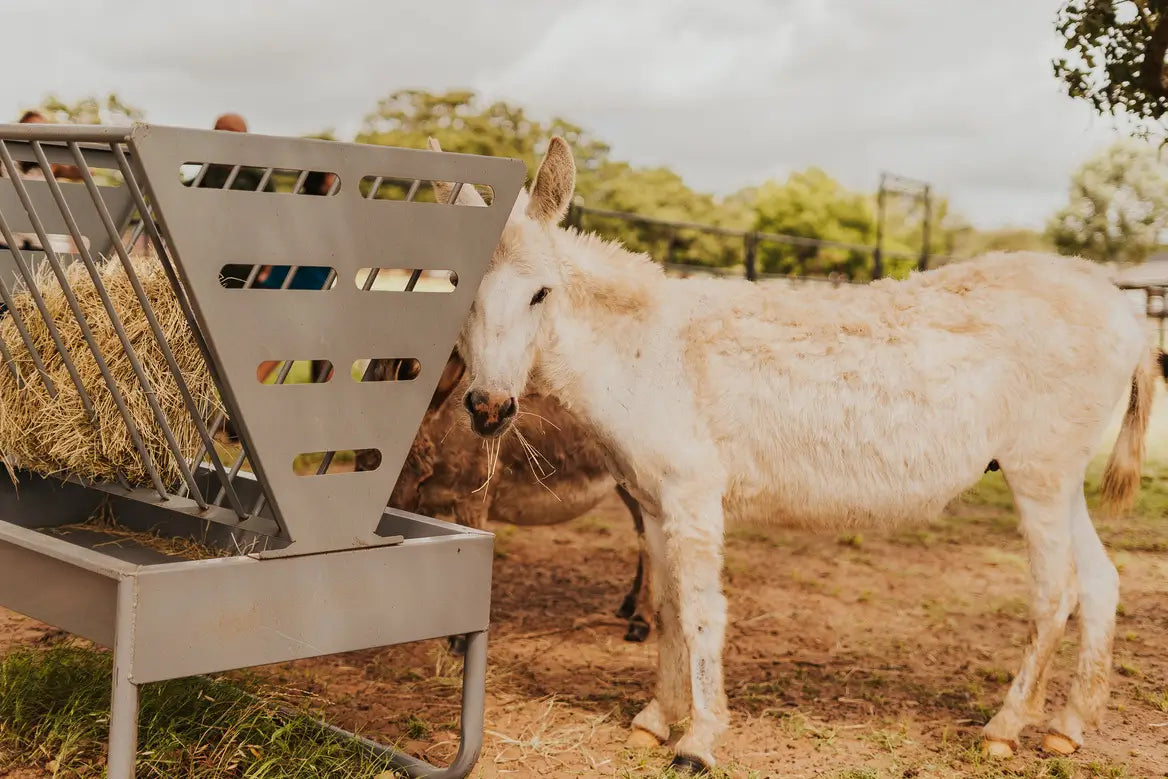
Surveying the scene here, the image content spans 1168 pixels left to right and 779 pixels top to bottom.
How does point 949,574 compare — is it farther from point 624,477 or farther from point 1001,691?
point 624,477

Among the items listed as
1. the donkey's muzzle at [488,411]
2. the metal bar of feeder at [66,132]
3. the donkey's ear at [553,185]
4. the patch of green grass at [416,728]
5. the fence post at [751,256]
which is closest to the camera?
the metal bar of feeder at [66,132]

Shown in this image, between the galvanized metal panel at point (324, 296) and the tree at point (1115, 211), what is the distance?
1453 inches

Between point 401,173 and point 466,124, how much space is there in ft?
114

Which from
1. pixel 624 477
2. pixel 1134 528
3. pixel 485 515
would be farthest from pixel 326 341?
pixel 1134 528

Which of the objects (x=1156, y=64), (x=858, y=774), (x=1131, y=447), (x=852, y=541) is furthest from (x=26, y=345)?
(x=852, y=541)

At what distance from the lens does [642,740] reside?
146 inches

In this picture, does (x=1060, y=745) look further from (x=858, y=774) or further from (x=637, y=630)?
(x=637, y=630)

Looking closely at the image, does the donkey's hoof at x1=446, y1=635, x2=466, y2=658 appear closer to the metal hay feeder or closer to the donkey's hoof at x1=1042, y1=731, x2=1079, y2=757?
the metal hay feeder

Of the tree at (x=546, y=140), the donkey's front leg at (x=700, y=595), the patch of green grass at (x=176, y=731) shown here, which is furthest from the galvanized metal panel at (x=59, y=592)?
the tree at (x=546, y=140)

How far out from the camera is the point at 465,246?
2672 mm

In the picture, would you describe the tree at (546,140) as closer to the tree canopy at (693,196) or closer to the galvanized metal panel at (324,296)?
the tree canopy at (693,196)

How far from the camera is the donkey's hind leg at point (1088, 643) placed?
3.74 m

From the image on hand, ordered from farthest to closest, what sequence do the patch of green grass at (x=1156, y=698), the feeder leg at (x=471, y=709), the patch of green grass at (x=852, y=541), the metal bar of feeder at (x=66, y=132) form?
the patch of green grass at (x=852, y=541) < the patch of green grass at (x=1156, y=698) < the feeder leg at (x=471, y=709) < the metal bar of feeder at (x=66, y=132)

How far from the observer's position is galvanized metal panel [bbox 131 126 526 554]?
220 cm
